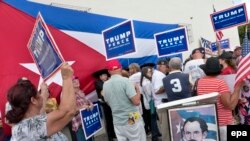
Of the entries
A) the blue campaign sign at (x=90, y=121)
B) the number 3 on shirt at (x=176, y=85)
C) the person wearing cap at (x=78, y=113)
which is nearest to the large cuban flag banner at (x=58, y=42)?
the person wearing cap at (x=78, y=113)

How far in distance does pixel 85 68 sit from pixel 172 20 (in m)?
8.19

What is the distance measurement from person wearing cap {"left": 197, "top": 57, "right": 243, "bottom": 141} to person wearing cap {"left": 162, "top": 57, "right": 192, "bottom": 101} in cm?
113

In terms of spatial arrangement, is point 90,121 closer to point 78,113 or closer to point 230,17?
point 78,113

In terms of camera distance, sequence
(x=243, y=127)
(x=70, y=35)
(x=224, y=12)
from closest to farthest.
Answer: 1. (x=243, y=127)
2. (x=70, y=35)
3. (x=224, y=12)

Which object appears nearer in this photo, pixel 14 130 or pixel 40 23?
pixel 14 130

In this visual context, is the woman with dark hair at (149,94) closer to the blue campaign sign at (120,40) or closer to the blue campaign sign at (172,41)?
the blue campaign sign at (120,40)

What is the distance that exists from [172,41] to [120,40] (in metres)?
2.31

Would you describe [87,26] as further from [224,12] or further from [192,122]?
[192,122]

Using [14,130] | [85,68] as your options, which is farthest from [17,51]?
[14,130]

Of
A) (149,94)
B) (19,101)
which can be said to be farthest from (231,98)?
(149,94)

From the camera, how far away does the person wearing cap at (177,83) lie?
18.1 feet

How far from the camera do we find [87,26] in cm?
835

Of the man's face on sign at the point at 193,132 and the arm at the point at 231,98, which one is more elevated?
the arm at the point at 231,98

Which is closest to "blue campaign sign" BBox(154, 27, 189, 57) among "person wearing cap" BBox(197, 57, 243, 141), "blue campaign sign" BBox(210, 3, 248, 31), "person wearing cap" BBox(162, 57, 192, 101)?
"blue campaign sign" BBox(210, 3, 248, 31)
